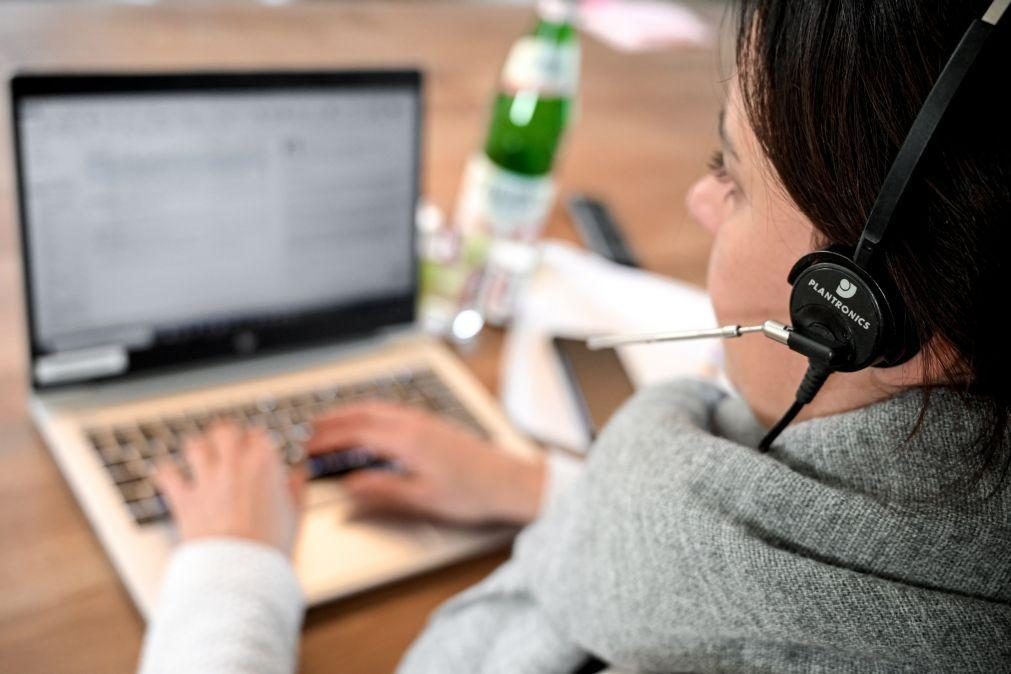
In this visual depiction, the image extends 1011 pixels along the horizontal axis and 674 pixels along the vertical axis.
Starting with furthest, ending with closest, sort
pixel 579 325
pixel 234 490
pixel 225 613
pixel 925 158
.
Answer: pixel 579 325 → pixel 234 490 → pixel 225 613 → pixel 925 158

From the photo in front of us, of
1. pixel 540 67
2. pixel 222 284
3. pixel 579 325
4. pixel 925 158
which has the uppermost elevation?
pixel 925 158

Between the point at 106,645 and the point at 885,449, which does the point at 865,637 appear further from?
the point at 106,645

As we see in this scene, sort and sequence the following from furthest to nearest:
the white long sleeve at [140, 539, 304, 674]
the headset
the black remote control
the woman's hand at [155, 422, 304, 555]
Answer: the black remote control, the woman's hand at [155, 422, 304, 555], the white long sleeve at [140, 539, 304, 674], the headset

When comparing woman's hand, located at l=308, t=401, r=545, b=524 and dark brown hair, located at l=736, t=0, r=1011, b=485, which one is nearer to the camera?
dark brown hair, located at l=736, t=0, r=1011, b=485

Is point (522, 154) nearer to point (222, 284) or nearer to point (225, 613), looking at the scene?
point (222, 284)

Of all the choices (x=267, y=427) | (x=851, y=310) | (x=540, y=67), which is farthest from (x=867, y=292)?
(x=540, y=67)

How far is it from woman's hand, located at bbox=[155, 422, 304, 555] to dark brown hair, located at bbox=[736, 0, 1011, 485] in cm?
46

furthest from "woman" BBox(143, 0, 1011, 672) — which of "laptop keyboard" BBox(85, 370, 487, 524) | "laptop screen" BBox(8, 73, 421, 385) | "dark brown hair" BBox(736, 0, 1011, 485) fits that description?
"laptop screen" BBox(8, 73, 421, 385)

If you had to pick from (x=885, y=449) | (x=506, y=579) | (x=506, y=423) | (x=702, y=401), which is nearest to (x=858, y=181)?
(x=885, y=449)

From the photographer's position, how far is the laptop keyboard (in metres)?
0.82

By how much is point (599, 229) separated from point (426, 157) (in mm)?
263

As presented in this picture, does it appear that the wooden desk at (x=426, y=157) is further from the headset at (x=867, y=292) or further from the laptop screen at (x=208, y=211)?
the headset at (x=867, y=292)

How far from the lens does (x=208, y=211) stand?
92cm

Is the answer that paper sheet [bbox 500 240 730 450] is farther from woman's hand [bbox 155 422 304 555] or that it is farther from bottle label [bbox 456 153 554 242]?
woman's hand [bbox 155 422 304 555]
